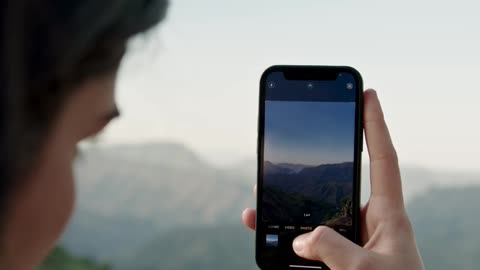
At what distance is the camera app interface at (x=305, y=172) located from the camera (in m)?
0.73

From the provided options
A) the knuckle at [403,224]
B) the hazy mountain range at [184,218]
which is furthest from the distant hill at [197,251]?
the knuckle at [403,224]

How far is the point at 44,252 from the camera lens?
0.38m

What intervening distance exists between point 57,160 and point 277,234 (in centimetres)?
41

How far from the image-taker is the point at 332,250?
62 cm

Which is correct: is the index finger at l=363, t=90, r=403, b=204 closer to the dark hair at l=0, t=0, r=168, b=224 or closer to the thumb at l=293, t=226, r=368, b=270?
the thumb at l=293, t=226, r=368, b=270

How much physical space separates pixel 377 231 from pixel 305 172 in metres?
0.12

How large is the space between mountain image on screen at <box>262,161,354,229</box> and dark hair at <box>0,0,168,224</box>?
0.40 metres

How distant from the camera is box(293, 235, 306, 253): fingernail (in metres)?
0.67

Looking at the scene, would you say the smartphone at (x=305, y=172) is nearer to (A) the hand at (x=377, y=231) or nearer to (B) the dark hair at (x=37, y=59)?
(A) the hand at (x=377, y=231)

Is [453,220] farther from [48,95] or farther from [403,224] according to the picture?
[48,95]

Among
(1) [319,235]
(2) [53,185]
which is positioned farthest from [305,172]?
(2) [53,185]

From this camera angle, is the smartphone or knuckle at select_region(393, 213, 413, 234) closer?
knuckle at select_region(393, 213, 413, 234)

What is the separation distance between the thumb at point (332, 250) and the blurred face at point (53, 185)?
0.28 metres

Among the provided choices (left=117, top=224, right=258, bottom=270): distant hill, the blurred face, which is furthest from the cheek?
(left=117, top=224, right=258, bottom=270): distant hill
